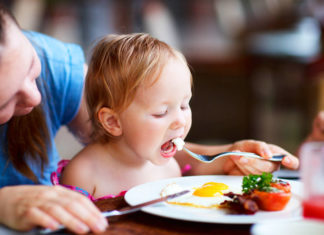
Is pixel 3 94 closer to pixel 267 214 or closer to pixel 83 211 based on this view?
pixel 83 211

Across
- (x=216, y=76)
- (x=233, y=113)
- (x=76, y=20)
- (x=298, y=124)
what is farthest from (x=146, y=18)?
Answer: (x=298, y=124)

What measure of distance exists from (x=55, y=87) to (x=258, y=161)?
2.77 feet

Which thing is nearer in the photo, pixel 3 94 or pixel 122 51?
pixel 3 94

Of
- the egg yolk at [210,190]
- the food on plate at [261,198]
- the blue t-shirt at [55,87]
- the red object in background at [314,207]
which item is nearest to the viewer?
the red object in background at [314,207]

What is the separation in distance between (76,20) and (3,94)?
19.6ft

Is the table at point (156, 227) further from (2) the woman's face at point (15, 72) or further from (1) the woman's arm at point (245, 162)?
(1) the woman's arm at point (245, 162)

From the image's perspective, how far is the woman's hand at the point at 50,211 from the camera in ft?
2.46

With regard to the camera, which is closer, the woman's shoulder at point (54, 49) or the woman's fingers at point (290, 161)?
the woman's fingers at point (290, 161)

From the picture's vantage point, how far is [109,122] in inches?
49.2

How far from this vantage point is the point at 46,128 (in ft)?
4.69

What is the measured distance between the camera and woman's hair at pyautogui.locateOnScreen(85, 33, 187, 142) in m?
1.16

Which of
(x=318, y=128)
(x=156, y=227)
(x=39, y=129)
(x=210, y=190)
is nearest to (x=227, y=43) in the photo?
(x=318, y=128)

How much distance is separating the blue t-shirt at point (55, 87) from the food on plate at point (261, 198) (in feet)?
2.85

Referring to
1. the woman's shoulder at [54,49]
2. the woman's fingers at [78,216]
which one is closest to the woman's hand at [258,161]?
the woman's fingers at [78,216]
